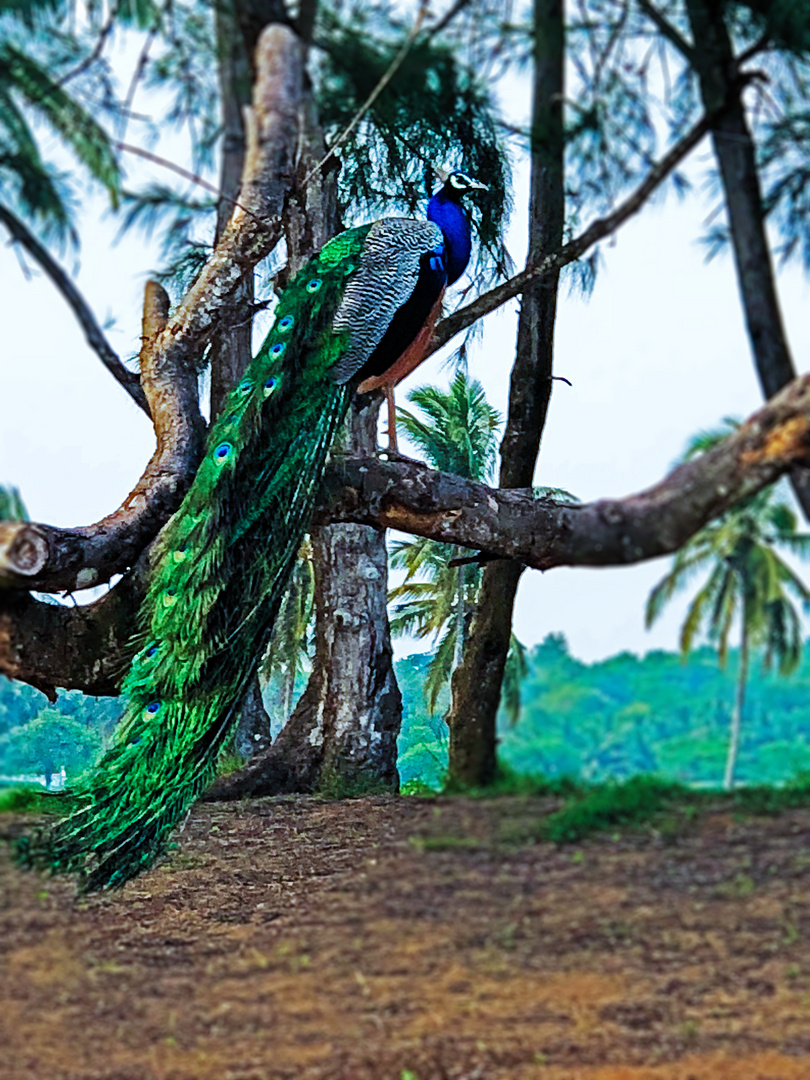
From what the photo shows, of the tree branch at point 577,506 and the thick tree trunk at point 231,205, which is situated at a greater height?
the thick tree trunk at point 231,205

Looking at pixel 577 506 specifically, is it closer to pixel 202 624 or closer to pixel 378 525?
pixel 378 525

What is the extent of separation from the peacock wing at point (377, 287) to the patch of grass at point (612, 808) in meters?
1.10

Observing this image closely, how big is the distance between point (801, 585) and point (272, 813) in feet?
5.23

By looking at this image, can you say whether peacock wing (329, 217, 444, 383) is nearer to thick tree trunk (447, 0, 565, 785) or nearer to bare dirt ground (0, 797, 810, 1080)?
thick tree trunk (447, 0, 565, 785)

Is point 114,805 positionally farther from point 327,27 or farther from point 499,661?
point 327,27

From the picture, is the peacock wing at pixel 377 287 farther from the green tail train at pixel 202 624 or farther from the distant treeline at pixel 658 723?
the distant treeline at pixel 658 723

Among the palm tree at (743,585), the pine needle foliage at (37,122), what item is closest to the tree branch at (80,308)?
the pine needle foliage at (37,122)

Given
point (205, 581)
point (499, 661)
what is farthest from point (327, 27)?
point (499, 661)

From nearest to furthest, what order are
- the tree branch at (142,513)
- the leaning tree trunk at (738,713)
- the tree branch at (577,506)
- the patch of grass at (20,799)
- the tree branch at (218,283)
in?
the tree branch at (577,506) → the tree branch at (142,513) → the leaning tree trunk at (738,713) → the patch of grass at (20,799) → the tree branch at (218,283)

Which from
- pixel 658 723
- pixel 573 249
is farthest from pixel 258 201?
pixel 658 723

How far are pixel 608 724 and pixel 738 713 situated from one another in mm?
317

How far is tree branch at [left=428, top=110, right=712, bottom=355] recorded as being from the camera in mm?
2631

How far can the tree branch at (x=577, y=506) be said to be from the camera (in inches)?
73.5

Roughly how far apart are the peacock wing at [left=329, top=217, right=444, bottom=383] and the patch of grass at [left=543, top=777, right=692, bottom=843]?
3.62 feet
